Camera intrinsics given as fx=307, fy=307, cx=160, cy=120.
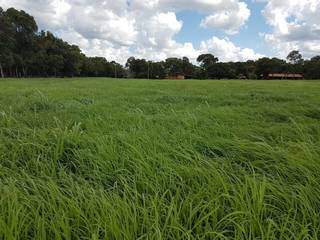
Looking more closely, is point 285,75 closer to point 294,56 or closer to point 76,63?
point 294,56

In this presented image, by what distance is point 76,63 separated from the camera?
2763 inches

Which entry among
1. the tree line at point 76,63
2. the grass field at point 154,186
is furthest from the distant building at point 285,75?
the grass field at point 154,186

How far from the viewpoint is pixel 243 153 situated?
3.64 m

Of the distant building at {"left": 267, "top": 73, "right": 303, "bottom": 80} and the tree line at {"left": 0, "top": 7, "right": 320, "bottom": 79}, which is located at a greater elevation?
the tree line at {"left": 0, "top": 7, "right": 320, "bottom": 79}

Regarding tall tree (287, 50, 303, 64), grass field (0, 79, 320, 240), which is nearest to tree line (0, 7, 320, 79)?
tall tree (287, 50, 303, 64)

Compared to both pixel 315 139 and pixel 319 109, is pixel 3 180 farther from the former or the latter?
pixel 319 109

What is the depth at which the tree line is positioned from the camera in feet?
182

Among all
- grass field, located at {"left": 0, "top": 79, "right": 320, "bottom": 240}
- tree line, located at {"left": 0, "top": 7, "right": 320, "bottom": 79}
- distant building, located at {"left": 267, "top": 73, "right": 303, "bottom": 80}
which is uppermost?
tree line, located at {"left": 0, "top": 7, "right": 320, "bottom": 79}

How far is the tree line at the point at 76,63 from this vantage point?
5534cm

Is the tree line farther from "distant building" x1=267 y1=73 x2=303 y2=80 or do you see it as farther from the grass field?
the grass field

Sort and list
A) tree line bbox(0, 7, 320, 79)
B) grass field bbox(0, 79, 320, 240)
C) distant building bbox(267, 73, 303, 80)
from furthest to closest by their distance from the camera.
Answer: distant building bbox(267, 73, 303, 80) < tree line bbox(0, 7, 320, 79) < grass field bbox(0, 79, 320, 240)

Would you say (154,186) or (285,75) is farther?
(285,75)

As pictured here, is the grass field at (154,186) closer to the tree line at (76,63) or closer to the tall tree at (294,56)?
the tree line at (76,63)

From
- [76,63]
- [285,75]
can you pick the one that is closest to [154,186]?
[76,63]
